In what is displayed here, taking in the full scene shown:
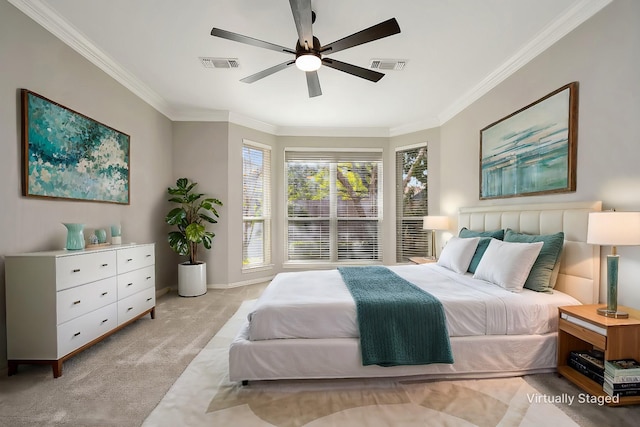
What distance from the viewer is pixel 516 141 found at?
3002mm

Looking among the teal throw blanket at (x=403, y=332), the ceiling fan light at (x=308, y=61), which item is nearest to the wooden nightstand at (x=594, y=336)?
the teal throw blanket at (x=403, y=332)

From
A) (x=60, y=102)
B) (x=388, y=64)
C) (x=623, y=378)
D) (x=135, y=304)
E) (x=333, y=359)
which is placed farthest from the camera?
(x=388, y=64)

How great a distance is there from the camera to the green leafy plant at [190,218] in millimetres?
4141

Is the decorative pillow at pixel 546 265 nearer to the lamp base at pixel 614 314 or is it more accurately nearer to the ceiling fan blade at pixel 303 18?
the lamp base at pixel 614 314

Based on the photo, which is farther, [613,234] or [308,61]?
[308,61]

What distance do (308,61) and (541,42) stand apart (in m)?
2.21

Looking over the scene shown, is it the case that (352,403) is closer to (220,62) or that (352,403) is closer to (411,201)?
(220,62)

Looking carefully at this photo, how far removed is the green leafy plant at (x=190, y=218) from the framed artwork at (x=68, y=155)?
826mm

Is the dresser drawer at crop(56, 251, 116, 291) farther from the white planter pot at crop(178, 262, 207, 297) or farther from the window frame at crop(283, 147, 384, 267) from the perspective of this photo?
the window frame at crop(283, 147, 384, 267)

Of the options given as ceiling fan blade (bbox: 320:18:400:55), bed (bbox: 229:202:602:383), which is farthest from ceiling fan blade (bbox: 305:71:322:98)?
bed (bbox: 229:202:602:383)

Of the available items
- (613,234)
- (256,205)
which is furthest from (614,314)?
(256,205)

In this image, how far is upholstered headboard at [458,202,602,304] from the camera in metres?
2.19

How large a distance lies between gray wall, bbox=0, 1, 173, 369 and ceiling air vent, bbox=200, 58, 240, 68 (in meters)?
1.14

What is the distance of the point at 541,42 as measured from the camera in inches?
104
